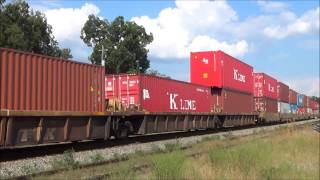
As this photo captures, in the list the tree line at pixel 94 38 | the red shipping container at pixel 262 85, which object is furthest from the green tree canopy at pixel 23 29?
the red shipping container at pixel 262 85

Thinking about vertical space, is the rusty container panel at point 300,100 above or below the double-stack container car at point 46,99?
above

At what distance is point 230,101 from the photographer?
108 ft

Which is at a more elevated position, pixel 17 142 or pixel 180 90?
pixel 180 90

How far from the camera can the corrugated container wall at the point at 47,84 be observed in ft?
48.5

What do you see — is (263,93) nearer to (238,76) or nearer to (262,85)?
(262,85)

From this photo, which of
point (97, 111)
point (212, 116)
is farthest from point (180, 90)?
point (97, 111)

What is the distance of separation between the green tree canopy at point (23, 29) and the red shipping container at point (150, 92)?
91.1ft

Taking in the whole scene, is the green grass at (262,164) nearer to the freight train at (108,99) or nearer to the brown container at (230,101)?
the freight train at (108,99)

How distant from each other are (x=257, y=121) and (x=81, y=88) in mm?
25915

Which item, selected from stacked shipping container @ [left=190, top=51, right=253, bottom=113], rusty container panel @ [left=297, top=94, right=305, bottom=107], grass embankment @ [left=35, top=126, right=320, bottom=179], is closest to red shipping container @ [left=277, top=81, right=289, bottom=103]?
rusty container panel @ [left=297, top=94, right=305, bottom=107]

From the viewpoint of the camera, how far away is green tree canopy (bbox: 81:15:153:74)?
7188 cm

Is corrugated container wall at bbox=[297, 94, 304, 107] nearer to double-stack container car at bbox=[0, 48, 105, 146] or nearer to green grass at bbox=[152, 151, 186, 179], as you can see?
double-stack container car at bbox=[0, 48, 105, 146]

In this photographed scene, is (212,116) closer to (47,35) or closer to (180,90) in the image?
(180,90)

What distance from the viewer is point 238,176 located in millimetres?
10102
